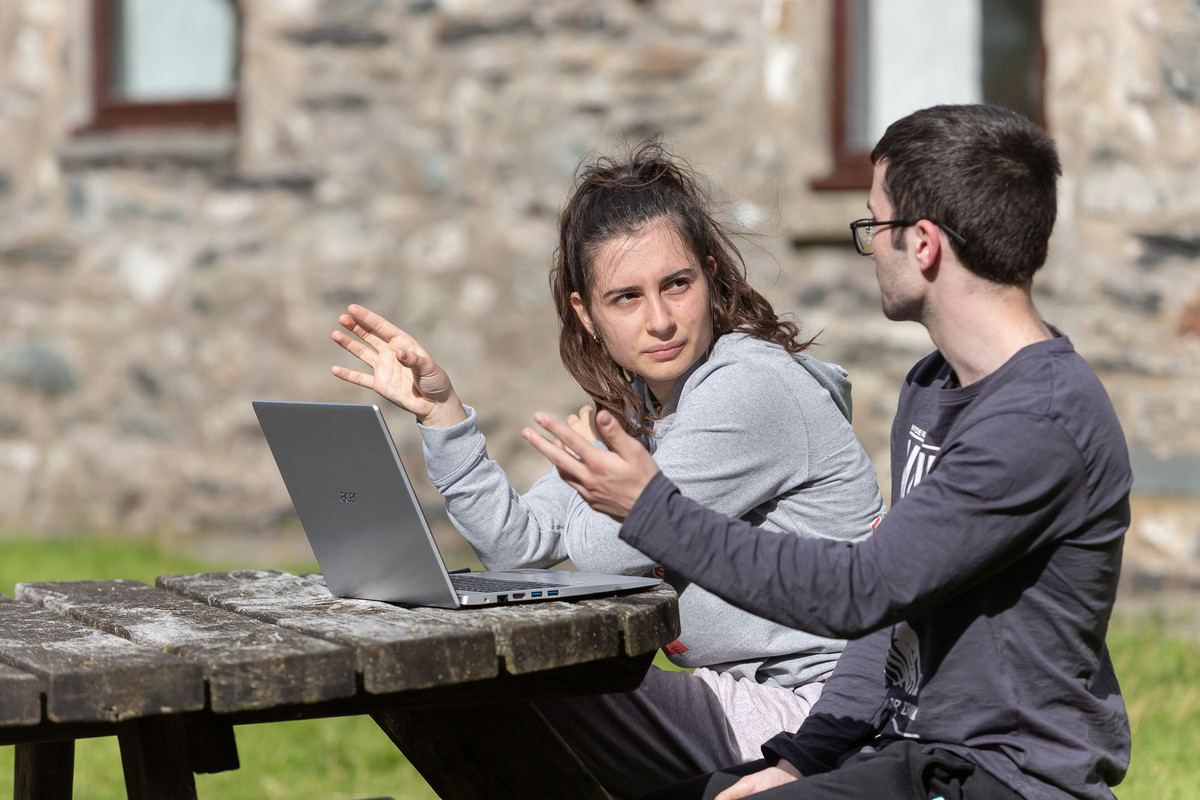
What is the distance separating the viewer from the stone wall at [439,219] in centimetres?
432

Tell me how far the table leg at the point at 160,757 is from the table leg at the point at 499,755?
0.30 metres

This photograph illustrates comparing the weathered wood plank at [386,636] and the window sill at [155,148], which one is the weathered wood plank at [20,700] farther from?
the window sill at [155,148]

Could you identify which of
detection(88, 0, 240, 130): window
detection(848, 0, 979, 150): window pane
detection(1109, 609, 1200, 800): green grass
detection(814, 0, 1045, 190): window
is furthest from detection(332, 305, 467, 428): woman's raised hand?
detection(88, 0, 240, 130): window

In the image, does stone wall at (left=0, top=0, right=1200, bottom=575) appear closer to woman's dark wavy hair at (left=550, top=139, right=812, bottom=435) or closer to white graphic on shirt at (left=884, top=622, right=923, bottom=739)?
woman's dark wavy hair at (left=550, top=139, right=812, bottom=435)

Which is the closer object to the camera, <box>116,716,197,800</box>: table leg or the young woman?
<box>116,716,197,800</box>: table leg

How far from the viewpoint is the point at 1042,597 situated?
1.75m

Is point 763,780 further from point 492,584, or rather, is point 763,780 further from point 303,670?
point 303,670

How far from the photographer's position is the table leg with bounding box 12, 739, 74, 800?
2311 mm

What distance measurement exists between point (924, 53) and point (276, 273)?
242 cm

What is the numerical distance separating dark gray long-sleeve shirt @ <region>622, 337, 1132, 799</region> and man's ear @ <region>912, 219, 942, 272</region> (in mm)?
160

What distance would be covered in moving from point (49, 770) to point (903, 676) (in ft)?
4.45

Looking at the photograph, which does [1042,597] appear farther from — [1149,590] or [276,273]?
[276,273]

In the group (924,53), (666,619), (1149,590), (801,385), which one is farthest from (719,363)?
(924,53)

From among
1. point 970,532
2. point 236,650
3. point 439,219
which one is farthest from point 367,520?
point 439,219
